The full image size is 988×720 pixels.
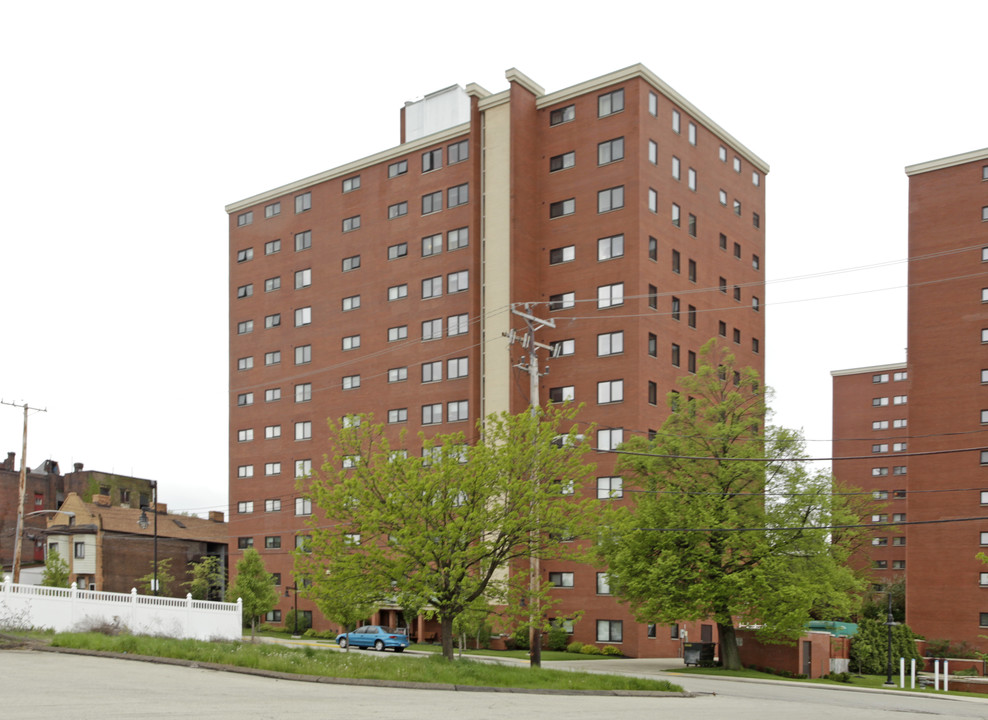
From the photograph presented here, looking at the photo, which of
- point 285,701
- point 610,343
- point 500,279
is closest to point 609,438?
point 610,343

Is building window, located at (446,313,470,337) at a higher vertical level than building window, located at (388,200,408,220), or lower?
lower

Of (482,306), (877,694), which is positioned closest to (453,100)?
(482,306)

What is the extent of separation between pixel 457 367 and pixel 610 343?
11718mm

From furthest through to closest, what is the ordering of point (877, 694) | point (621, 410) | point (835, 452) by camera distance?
point (835, 452), point (621, 410), point (877, 694)

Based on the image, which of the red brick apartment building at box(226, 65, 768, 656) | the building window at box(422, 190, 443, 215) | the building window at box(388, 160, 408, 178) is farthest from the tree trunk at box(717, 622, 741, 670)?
the building window at box(388, 160, 408, 178)

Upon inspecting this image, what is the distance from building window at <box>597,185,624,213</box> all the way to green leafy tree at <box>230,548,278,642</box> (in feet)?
97.8

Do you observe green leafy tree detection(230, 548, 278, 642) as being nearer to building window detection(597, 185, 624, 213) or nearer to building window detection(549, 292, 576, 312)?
building window detection(549, 292, 576, 312)

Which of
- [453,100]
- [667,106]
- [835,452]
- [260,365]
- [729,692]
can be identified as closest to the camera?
[729,692]

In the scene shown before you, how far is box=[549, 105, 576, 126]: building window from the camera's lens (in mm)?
68863

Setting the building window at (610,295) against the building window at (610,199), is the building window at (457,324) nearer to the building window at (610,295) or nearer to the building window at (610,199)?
the building window at (610,295)

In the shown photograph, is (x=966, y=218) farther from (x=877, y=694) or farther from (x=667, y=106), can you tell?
(x=877, y=694)

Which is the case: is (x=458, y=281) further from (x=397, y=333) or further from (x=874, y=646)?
(x=874, y=646)

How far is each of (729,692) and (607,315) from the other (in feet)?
107

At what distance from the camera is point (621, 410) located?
62.3 meters
